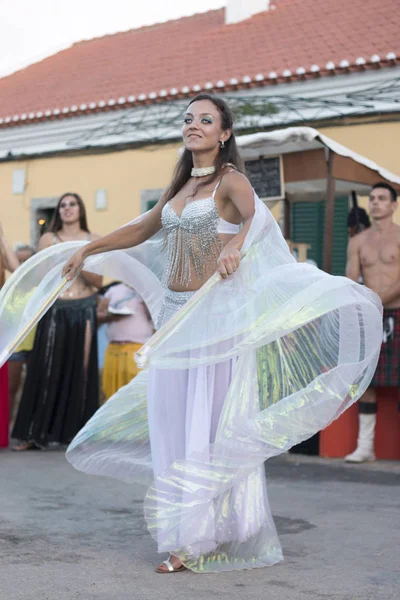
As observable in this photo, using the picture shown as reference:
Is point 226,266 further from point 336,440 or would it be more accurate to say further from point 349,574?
point 336,440

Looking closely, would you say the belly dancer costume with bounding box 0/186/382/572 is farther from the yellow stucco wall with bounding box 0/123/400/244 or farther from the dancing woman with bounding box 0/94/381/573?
the yellow stucco wall with bounding box 0/123/400/244

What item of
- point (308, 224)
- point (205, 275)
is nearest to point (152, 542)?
point (205, 275)

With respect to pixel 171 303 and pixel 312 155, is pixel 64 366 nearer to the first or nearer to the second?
pixel 312 155

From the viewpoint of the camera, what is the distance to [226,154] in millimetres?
4625

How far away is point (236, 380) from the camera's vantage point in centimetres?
436

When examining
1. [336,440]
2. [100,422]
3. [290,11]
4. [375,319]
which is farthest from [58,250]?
[290,11]

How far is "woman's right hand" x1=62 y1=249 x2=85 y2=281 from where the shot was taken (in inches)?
191

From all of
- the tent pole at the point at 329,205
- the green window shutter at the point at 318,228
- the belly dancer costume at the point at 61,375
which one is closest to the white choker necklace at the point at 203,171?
the belly dancer costume at the point at 61,375

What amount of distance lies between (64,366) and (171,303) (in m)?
4.23

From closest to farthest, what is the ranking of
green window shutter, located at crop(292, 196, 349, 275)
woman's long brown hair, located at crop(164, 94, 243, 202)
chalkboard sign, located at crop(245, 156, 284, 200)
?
woman's long brown hair, located at crop(164, 94, 243, 202), chalkboard sign, located at crop(245, 156, 284, 200), green window shutter, located at crop(292, 196, 349, 275)

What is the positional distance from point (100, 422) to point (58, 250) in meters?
1.02

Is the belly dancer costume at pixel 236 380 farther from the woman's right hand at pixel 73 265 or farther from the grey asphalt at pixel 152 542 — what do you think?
the woman's right hand at pixel 73 265

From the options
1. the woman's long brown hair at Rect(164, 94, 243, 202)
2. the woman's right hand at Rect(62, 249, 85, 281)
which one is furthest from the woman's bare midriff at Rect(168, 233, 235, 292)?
the woman's right hand at Rect(62, 249, 85, 281)

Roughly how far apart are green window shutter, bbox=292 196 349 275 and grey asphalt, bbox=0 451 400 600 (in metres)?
6.55
